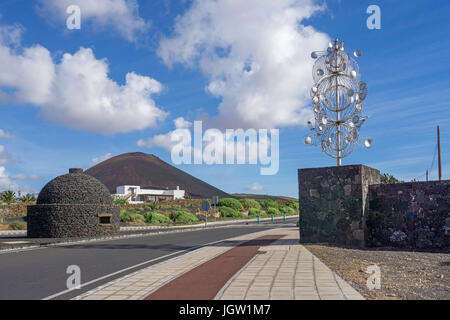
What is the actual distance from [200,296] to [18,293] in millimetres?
3684

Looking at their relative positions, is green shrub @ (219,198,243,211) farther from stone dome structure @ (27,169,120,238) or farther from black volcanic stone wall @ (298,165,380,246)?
black volcanic stone wall @ (298,165,380,246)

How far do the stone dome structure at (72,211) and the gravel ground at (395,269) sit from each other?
567 inches

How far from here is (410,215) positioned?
14.3 metres

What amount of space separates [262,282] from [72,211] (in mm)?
18170

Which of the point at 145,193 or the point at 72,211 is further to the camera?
the point at 145,193

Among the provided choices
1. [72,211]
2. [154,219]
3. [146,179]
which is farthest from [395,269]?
[146,179]

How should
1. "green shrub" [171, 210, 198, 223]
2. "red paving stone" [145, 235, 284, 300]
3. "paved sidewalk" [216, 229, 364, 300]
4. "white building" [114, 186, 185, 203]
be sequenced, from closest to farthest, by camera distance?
1. "paved sidewalk" [216, 229, 364, 300]
2. "red paving stone" [145, 235, 284, 300]
3. "green shrub" [171, 210, 198, 223]
4. "white building" [114, 186, 185, 203]

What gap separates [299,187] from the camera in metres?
15.7

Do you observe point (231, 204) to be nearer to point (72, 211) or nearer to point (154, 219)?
point (154, 219)

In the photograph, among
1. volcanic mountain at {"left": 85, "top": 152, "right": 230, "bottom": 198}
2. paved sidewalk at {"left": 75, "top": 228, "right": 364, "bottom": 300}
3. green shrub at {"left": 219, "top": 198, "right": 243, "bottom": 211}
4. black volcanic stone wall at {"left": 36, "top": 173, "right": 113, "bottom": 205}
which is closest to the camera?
paved sidewalk at {"left": 75, "top": 228, "right": 364, "bottom": 300}

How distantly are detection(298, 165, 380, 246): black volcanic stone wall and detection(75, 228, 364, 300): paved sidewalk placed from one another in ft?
12.4

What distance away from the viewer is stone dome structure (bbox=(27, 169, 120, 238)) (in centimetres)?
2303

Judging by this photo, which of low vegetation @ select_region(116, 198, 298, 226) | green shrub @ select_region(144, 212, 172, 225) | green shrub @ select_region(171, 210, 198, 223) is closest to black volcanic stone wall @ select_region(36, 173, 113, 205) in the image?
low vegetation @ select_region(116, 198, 298, 226)
